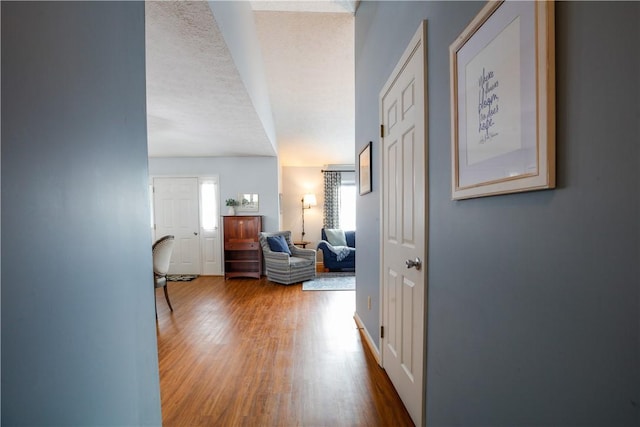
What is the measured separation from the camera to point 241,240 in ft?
17.5

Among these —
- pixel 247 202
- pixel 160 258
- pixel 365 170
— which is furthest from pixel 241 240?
pixel 365 170

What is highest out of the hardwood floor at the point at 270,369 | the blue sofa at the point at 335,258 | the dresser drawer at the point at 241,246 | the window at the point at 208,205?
the window at the point at 208,205

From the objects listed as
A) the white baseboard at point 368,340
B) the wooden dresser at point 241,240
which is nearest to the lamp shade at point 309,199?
the wooden dresser at point 241,240

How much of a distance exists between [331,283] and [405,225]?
3.34m

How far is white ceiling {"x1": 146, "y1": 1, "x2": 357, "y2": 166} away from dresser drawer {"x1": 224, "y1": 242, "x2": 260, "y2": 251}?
1.70 meters

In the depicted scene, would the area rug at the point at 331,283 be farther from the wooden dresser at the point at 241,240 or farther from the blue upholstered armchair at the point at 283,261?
the wooden dresser at the point at 241,240

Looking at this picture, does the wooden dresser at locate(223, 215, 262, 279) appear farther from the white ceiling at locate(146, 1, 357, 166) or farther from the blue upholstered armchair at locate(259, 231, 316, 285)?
the white ceiling at locate(146, 1, 357, 166)

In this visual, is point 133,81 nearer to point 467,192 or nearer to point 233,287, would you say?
point 467,192

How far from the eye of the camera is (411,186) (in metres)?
1.56

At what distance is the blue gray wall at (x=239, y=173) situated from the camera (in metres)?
5.67

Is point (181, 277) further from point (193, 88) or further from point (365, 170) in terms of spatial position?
point (365, 170)

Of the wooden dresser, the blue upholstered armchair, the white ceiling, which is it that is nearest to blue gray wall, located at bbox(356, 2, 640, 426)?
the white ceiling

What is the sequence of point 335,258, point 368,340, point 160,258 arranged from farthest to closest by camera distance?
point 335,258, point 160,258, point 368,340

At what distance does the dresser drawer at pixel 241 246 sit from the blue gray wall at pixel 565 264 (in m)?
4.38
